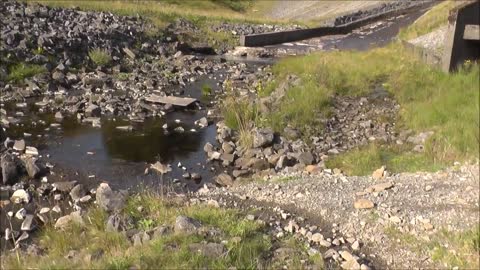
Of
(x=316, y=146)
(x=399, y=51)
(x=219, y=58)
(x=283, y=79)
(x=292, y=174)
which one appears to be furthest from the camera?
(x=219, y=58)

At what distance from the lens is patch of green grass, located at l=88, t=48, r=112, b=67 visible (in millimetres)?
18478

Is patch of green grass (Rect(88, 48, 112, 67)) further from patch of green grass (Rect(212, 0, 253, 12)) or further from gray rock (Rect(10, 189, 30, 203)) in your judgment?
patch of green grass (Rect(212, 0, 253, 12))

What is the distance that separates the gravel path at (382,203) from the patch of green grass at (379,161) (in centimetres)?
41

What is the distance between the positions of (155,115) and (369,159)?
20.9 ft

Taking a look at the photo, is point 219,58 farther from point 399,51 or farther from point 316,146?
point 316,146

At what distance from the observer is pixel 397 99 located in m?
12.9

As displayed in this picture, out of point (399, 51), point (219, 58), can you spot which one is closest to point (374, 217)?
point (399, 51)

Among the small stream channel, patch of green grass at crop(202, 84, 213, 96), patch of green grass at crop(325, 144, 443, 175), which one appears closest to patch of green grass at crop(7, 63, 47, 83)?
the small stream channel

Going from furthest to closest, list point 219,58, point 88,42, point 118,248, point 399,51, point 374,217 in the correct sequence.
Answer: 1. point 219,58
2. point 88,42
3. point 399,51
4. point 374,217
5. point 118,248

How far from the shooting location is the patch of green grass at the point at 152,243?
17.4ft

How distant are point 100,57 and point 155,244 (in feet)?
46.1

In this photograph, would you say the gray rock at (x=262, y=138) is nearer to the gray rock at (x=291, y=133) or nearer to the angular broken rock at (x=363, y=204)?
the gray rock at (x=291, y=133)

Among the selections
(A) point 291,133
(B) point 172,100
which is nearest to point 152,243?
(A) point 291,133

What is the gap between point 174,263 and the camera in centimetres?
529
